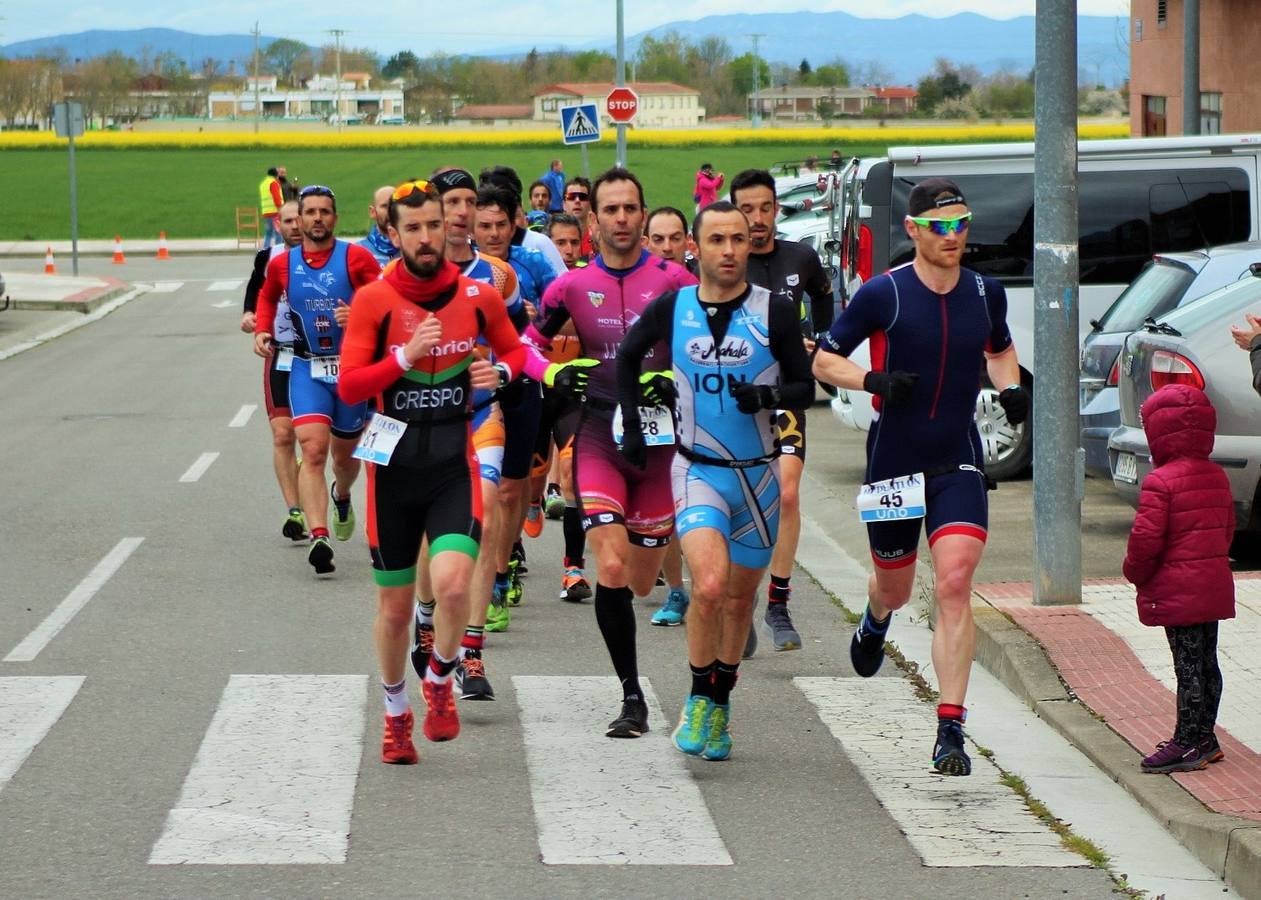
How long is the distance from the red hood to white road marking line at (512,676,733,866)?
1987 millimetres

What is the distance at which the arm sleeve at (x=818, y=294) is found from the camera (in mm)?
9500

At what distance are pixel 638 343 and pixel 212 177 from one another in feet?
273

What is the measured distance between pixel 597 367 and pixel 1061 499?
266 cm

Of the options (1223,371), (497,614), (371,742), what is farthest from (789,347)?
(1223,371)

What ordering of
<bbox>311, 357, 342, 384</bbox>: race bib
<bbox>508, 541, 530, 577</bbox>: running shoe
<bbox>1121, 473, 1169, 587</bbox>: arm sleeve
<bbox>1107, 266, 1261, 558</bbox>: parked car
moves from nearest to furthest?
<bbox>1121, 473, 1169, 587</bbox>: arm sleeve → <bbox>508, 541, 530, 577</bbox>: running shoe → <bbox>1107, 266, 1261, 558</bbox>: parked car → <bbox>311, 357, 342, 384</bbox>: race bib

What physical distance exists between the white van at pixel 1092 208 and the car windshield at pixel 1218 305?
12.4 ft

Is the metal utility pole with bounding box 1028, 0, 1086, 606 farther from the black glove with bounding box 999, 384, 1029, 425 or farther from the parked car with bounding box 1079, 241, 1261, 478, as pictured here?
the black glove with bounding box 999, 384, 1029, 425

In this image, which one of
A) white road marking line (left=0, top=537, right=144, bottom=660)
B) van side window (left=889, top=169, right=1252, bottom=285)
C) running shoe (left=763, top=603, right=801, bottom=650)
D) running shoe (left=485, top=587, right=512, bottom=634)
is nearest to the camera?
white road marking line (left=0, top=537, right=144, bottom=660)

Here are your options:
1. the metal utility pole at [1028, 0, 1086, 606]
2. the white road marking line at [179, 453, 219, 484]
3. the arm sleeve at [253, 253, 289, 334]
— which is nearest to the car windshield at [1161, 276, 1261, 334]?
the metal utility pole at [1028, 0, 1086, 606]

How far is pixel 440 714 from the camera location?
727cm

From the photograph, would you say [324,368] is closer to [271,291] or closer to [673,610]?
[271,291]

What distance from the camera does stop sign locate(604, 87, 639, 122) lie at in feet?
97.3

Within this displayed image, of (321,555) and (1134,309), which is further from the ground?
(1134,309)

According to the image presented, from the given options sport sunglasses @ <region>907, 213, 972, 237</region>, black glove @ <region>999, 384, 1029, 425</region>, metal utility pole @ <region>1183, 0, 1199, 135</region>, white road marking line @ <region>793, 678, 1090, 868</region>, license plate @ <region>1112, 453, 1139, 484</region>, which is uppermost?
metal utility pole @ <region>1183, 0, 1199, 135</region>
